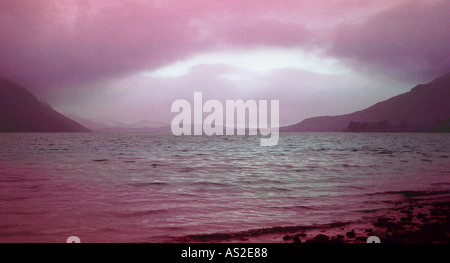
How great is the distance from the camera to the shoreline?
6633 mm

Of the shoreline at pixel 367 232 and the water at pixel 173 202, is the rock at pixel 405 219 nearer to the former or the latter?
the shoreline at pixel 367 232

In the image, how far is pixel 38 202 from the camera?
10.4 metres

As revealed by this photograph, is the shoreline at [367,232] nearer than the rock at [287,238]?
Yes

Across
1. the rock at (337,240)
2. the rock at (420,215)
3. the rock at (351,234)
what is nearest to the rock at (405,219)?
the rock at (420,215)

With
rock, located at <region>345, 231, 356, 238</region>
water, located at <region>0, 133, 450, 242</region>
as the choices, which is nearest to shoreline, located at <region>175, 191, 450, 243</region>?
rock, located at <region>345, 231, 356, 238</region>

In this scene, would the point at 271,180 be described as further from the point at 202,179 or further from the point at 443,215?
the point at 443,215

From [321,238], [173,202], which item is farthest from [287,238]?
[173,202]

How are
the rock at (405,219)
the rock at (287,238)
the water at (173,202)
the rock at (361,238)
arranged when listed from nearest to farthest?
the rock at (361,238), the rock at (287,238), the water at (173,202), the rock at (405,219)

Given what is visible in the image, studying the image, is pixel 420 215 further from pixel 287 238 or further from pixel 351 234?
pixel 287 238

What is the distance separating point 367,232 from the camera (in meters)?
7.16

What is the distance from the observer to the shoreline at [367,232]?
6633mm

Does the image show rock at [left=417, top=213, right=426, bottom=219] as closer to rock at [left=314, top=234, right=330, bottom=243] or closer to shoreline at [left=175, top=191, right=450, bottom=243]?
shoreline at [left=175, top=191, right=450, bottom=243]
